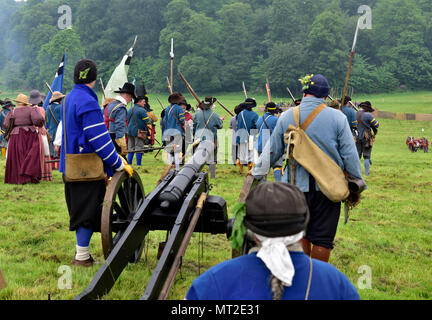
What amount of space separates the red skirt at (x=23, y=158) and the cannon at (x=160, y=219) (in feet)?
16.4

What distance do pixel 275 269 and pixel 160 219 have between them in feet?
7.96

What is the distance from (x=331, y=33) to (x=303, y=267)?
2668 inches

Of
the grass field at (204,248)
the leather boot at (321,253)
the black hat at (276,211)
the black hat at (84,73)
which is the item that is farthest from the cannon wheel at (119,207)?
the black hat at (276,211)

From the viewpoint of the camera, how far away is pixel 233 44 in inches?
2908

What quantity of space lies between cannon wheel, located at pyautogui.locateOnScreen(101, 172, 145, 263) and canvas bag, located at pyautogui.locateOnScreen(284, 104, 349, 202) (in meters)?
1.52

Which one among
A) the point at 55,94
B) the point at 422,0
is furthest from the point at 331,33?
the point at 55,94

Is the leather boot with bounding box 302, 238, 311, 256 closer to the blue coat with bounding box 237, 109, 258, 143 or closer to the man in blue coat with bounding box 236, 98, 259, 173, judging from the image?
the man in blue coat with bounding box 236, 98, 259, 173

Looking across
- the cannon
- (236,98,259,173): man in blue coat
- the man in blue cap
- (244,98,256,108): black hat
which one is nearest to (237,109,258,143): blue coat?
(236,98,259,173): man in blue coat

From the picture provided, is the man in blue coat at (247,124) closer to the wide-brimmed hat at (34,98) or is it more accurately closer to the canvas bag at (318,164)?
the wide-brimmed hat at (34,98)

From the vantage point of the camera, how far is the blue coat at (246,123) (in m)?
10.1

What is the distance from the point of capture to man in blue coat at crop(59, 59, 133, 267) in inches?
157

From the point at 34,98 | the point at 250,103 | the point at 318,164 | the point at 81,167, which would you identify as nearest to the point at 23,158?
the point at 34,98

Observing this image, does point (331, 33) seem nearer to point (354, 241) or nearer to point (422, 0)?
point (422, 0)
